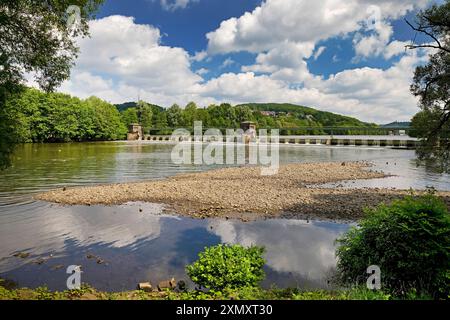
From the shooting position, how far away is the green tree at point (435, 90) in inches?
588

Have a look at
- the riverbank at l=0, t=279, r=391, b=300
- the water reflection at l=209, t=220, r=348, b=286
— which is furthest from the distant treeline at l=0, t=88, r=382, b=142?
the riverbank at l=0, t=279, r=391, b=300

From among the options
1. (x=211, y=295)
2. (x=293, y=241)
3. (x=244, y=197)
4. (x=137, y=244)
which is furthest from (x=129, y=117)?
(x=211, y=295)

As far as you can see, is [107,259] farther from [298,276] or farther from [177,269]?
[298,276]

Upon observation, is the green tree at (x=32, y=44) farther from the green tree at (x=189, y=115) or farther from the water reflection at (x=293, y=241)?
the green tree at (x=189, y=115)

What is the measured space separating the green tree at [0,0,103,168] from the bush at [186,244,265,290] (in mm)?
7342

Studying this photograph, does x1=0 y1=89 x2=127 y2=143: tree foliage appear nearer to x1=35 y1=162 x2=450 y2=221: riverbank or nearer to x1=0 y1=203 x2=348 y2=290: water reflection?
x1=35 y1=162 x2=450 y2=221: riverbank

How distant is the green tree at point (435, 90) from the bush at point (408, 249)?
11.4m

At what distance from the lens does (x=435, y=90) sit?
1569 centimetres

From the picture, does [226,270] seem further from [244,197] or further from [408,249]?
[244,197]

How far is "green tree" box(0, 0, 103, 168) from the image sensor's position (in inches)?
383

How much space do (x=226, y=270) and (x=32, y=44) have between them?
10690mm

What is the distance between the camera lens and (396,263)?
6.07 meters

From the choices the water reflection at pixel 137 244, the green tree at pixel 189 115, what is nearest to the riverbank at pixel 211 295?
the water reflection at pixel 137 244
